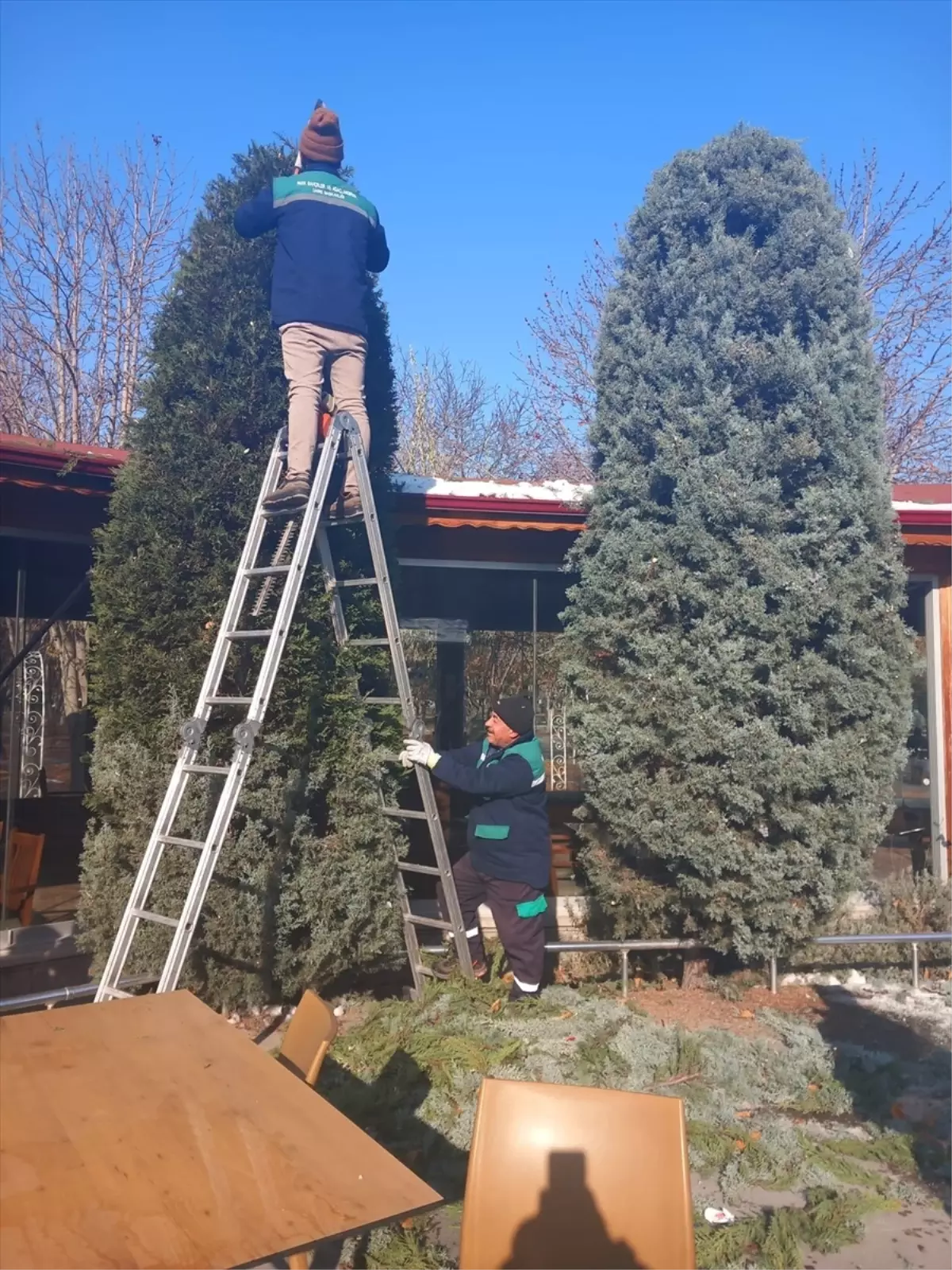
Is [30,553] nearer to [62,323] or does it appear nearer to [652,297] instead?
[652,297]

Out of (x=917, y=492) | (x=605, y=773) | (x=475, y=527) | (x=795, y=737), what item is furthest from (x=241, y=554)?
(x=917, y=492)

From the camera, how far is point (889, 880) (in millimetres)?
6781

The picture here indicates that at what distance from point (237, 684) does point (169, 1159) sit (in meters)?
3.01

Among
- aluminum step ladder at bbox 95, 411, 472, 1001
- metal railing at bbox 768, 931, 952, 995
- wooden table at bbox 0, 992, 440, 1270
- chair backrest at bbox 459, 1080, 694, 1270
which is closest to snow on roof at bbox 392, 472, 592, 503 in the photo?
aluminum step ladder at bbox 95, 411, 472, 1001

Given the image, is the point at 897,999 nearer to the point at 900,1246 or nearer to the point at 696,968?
the point at 696,968

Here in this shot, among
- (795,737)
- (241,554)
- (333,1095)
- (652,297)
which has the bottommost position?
(333,1095)

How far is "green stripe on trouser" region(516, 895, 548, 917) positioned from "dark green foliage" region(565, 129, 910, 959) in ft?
1.74

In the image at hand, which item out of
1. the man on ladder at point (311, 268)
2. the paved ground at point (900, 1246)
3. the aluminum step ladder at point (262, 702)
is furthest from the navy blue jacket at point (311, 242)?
the paved ground at point (900, 1246)

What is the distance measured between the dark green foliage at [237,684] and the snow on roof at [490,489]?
1.25 m

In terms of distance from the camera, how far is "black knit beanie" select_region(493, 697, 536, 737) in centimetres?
524

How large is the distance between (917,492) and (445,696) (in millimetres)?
3692

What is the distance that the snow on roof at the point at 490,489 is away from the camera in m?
6.31

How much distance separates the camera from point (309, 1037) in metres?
3.35

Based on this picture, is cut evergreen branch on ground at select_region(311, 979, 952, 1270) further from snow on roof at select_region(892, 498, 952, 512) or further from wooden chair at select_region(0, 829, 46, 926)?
snow on roof at select_region(892, 498, 952, 512)
